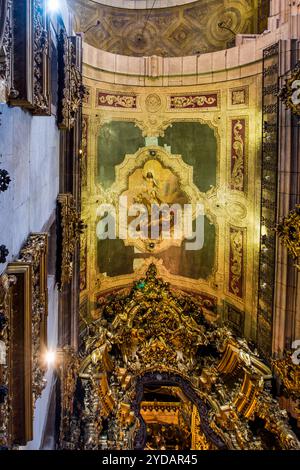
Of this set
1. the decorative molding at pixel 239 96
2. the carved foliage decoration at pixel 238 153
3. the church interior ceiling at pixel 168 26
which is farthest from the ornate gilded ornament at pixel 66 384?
the church interior ceiling at pixel 168 26

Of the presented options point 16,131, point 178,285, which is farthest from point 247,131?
point 16,131

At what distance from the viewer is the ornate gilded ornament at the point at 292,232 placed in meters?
7.13

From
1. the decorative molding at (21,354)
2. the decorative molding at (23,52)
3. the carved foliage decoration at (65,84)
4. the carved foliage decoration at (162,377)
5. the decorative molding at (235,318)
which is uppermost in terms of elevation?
the carved foliage decoration at (65,84)

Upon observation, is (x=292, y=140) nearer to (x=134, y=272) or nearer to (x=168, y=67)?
(x=168, y=67)

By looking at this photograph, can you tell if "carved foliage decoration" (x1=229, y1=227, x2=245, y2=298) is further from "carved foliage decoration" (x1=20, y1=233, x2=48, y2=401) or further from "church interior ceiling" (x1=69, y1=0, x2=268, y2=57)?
"carved foliage decoration" (x1=20, y1=233, x2=48, y2=401)

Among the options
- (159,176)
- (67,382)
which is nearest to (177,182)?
(159,176)

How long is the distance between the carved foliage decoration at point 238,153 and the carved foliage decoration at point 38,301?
6.71 m

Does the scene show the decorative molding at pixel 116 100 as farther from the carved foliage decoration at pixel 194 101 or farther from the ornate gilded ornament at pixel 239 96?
the ornate gilded ornament at pixel 239 96

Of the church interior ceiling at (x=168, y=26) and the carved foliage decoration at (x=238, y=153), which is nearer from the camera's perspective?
the carved foliage decoration at (x=238, y=153)

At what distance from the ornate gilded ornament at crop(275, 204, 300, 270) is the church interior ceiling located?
18.8 ft

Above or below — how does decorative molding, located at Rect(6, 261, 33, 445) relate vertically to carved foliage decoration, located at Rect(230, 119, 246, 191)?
below

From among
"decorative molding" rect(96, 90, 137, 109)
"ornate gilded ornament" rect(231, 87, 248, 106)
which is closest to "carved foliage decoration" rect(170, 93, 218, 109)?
"ornate gilded ornament" rect(231, 87, 248, 106)

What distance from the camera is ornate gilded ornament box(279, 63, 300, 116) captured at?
708 cm
